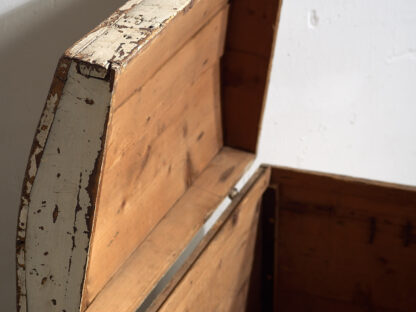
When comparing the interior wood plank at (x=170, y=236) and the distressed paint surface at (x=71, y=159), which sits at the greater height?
the distressed paint surface at (x=71, y=159)

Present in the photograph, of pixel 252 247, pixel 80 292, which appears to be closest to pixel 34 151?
pixel 80 292

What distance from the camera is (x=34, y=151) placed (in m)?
0.87

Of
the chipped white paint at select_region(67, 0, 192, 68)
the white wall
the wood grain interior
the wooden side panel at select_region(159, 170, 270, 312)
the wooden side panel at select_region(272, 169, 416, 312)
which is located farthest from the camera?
the white wall

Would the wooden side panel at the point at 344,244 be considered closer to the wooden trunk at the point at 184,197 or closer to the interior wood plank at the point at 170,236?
the wooden trunk at the point at 184,197

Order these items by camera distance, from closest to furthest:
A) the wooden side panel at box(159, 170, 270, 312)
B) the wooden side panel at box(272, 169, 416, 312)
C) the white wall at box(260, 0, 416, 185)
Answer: the wooden side panel at box(159, 170, 270, 312) → the wooden side panel at box(272, 169, 416, 312) → the white wall at box(260, 0, 416, 185)

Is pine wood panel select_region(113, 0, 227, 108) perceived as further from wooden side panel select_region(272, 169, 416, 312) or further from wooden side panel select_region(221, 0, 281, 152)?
wooden side panel select_region(272, 169, 416, 312)

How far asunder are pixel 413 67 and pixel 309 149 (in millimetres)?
367

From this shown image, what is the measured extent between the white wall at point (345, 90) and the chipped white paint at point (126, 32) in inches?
32.8

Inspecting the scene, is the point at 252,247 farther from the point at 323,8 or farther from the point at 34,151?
the point at 34,151

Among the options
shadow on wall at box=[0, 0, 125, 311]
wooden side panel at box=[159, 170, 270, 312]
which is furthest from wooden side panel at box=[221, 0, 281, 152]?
shadow on wall at box=[0, 0, 125, 311]

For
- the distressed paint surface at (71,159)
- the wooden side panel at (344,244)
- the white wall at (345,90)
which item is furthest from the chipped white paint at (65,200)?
the white wall at (345,90)

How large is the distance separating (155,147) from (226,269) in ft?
1.32

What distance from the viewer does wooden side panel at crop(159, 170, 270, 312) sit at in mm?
1276

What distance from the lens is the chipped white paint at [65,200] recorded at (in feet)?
2.69
